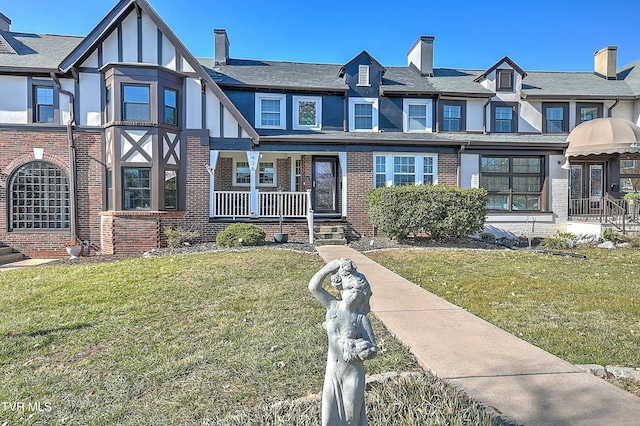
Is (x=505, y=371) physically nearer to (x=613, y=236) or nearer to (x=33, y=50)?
(x=613, y=236)

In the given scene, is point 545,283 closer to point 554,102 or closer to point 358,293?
point 358,293

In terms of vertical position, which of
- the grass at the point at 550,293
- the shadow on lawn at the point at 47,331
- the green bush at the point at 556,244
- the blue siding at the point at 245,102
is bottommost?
the shadow on lawn at the point at 47,331

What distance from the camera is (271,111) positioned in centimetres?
1511

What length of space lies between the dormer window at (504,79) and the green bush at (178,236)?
1379cm

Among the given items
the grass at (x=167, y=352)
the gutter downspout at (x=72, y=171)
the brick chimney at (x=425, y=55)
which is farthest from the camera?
the brick chimney at (x=425, y=55)

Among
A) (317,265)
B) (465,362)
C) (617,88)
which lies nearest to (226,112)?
(317,265)

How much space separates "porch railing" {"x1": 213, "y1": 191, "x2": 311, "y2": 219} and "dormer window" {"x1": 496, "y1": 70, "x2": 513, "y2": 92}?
9788mm

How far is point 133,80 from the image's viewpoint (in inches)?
470

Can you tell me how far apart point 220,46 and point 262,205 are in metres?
7.75

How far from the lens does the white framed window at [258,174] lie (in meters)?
15.7

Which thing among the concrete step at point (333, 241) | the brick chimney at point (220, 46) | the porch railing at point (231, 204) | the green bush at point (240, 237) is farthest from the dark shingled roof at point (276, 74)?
the concrete step at point (333, 241)

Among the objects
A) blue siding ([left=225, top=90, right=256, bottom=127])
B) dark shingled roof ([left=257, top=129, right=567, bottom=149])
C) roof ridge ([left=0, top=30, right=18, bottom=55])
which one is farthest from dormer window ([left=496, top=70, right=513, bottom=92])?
roof ridge ([left=0, top=30, right=18, bottom=55])

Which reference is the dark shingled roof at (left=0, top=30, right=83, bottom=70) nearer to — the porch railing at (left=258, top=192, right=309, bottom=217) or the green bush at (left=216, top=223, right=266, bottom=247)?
the green bush at (left=216, top=223, right=266, bottom=247)

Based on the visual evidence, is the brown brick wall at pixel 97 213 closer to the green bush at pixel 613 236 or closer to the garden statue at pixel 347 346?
the green bush at pixel 613 236
